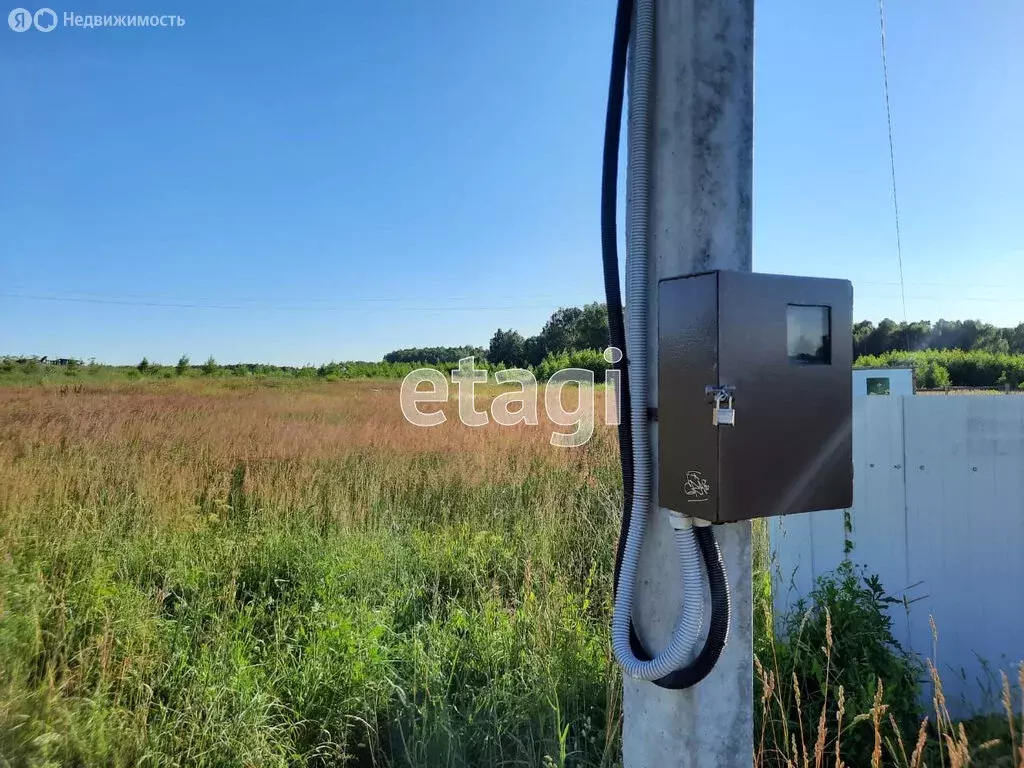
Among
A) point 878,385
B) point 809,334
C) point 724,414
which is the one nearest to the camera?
point 724,414

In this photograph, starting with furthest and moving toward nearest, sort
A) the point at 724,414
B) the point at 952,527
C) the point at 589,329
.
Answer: the point at 589,329 → the point at 952,527 → the point at 724,414

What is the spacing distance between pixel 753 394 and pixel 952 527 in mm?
2106

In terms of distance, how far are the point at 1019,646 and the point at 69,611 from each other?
3884mm

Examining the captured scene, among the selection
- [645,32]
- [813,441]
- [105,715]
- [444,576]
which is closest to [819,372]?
[813,441]

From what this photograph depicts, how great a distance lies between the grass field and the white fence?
2.01ft

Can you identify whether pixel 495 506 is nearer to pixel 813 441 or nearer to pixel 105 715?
pixel 105 715

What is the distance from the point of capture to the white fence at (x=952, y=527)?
223 cm

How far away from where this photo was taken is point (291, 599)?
2857 mm

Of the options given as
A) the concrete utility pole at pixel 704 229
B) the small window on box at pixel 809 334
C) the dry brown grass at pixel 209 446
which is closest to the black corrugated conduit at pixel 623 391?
the concrete utility pole at pixel 704 229

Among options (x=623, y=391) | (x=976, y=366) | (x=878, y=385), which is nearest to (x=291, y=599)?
(x=623, y=391)

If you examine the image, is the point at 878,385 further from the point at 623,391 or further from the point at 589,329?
the point at 589,329

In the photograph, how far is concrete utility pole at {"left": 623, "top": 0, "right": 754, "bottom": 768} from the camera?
3.02ft

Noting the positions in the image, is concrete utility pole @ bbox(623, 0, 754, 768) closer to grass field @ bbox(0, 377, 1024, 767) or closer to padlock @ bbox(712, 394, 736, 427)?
padlock @ bbox(712, 394, 736, 427)

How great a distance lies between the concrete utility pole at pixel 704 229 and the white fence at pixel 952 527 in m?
1.77
